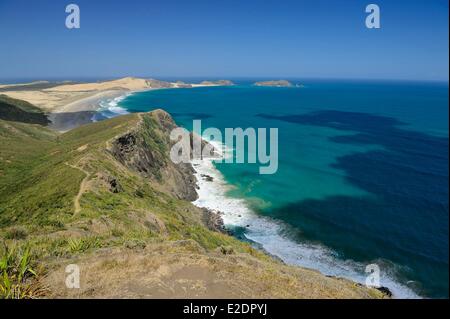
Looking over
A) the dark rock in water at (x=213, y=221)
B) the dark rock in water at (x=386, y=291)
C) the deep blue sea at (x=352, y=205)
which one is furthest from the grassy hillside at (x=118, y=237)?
the dark rock in water at (x=386, y=291)

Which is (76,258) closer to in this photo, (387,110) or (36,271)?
(36,271)

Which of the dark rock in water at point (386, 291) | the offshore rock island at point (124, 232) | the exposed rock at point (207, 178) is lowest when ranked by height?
the dark rock in water at point (386, 291)

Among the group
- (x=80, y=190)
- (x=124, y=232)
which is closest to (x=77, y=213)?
(x=80, y=190)

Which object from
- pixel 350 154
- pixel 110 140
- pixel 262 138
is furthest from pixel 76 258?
pixel 262 138

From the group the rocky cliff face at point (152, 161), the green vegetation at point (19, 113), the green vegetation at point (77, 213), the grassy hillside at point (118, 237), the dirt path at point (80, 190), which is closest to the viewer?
the grassy hillside at point (118, 237)

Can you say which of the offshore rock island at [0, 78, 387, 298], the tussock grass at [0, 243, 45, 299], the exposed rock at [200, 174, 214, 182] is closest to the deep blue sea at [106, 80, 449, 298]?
the exposed rock at [200, 174, 214, 182]

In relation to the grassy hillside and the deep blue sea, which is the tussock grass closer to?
the grassy hillside

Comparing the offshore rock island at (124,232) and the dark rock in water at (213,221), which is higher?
the offshore rock island at (124,232)

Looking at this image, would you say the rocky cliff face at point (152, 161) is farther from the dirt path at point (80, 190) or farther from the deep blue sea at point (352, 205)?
the dirt path at point (80, 190)
